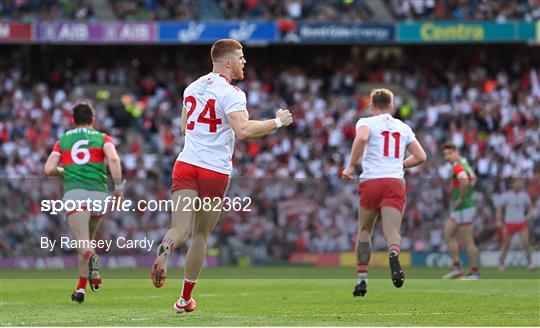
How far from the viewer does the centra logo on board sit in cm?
3712

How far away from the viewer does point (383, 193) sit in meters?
14.4

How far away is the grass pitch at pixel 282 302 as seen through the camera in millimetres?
11523

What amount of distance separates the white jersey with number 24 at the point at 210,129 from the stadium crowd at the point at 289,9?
25.9 metres

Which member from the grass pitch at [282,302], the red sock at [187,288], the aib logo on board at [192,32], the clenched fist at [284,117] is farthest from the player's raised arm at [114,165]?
the aib logo on board at [192,32]

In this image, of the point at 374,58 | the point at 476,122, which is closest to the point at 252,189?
the point at 476,122

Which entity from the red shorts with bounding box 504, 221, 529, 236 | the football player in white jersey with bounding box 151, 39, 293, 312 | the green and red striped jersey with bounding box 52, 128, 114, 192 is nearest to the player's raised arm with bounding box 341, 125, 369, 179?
the green and red striped jersey with bounding box 52, 128, 114, 192

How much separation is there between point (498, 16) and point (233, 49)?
27.1m

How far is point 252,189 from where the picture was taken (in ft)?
86.6

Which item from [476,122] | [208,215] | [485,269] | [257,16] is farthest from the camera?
[257,16]

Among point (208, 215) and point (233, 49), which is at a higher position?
point (233, 49)

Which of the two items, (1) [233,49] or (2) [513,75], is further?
(2) [513,75]

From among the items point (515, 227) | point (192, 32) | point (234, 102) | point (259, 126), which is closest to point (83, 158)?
point (234, 102)

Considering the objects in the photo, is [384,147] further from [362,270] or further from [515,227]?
[515,227]

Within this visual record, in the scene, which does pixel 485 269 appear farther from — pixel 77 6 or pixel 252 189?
pixel 77 6
